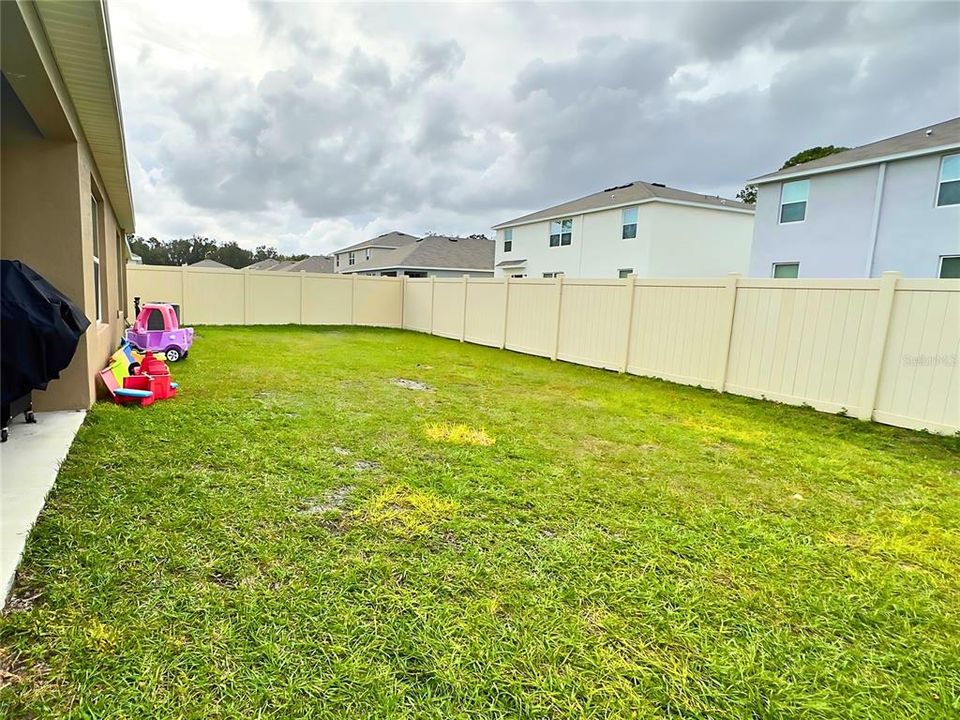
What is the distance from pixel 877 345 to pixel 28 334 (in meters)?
8.45

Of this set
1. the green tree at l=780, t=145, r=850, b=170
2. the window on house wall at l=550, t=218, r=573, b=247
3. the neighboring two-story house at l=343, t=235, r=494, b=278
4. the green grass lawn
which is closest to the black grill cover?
the green grass lawn

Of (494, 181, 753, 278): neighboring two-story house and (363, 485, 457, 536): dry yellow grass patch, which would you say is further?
(494, 181, 753, 278): neighboring two-story house

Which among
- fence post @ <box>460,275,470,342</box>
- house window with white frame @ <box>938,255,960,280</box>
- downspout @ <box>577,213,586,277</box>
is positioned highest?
downspout @ <box>577,213,586,277</box>

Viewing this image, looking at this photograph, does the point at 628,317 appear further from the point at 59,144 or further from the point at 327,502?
the point at 59,144

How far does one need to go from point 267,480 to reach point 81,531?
113 cm

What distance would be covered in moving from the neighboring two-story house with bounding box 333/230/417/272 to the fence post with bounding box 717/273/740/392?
33.4 meters

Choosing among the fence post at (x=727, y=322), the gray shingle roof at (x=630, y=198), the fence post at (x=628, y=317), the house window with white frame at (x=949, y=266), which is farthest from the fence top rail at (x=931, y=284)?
the gray shingle roof at (x=630, y=198)

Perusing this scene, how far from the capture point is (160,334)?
8.69 metres

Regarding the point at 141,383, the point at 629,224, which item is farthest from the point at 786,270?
the point at 141,383

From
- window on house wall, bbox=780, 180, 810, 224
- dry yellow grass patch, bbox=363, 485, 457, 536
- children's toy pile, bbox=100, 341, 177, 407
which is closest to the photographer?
dry yellow grass patch, bbox=363, 485, 457, 536

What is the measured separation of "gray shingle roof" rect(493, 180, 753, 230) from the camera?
67.1ft

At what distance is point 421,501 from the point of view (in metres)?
3.43

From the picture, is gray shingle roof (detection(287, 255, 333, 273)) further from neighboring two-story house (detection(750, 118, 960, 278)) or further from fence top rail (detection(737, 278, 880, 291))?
fence top rail (detection(737, 278, 880, 291))

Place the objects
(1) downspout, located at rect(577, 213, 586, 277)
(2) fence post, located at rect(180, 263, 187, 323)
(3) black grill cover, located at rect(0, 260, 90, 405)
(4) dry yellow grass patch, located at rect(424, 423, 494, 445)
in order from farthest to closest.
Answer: (1) downspout, located at rect(577, 213, 586, 277) → (2) fence post, located at rect(180, 263, 187, 323) → (4) dry yellow grass patch, located at rect(424, 423, 494, 445) → (3) black grill cover, located at rect(0, 260, 90, 405)
